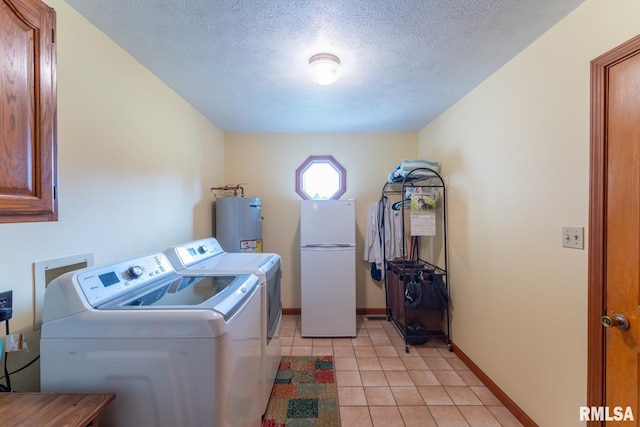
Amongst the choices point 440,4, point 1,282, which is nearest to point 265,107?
point 440,4

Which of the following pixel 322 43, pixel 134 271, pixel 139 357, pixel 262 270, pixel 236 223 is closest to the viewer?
pixel 139 357

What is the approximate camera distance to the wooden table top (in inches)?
30.8

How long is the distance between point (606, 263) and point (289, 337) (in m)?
2.61

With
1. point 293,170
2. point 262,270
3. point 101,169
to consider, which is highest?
point 293,170

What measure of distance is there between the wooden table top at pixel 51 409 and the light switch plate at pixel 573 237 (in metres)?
2.07

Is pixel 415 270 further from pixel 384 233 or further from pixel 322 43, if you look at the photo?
pixel 322 43

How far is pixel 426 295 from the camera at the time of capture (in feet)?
8.52

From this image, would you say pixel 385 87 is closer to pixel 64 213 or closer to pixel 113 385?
pixel 64 213

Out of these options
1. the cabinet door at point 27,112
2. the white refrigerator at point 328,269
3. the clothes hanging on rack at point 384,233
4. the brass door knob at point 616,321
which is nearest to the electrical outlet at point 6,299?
the cabinet door at point 27,112

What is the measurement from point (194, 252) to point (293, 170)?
1.83 m

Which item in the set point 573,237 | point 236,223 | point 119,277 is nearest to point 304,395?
point 119,277

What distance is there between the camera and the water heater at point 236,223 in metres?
2.93

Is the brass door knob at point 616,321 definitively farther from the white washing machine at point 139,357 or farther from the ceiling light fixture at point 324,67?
the ceiling light fixture at point 324,67

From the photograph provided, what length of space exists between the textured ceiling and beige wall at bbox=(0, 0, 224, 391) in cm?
16
